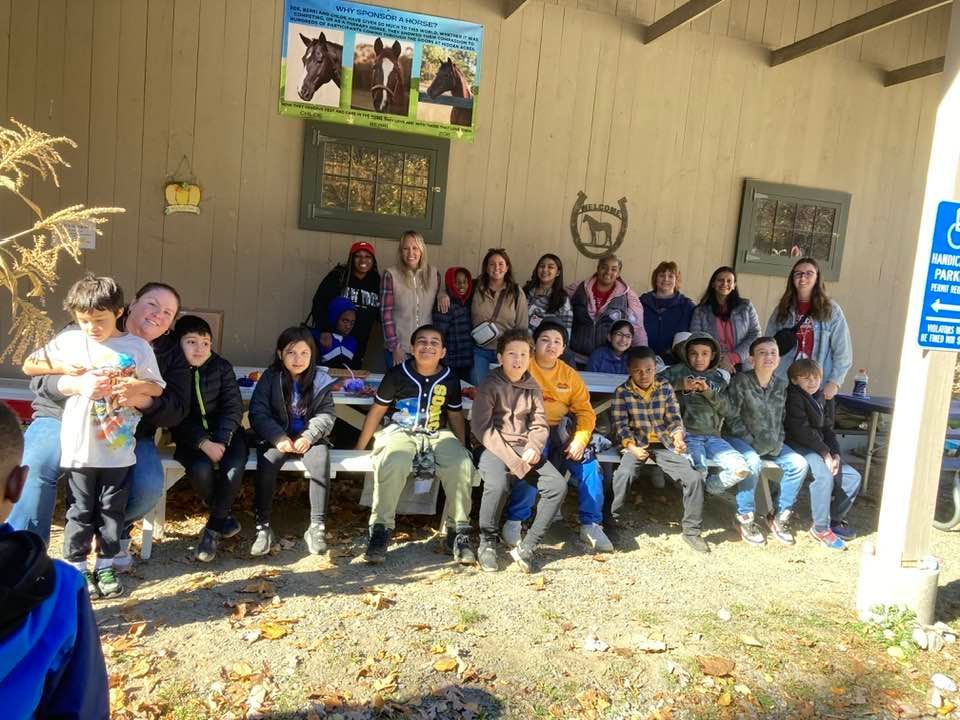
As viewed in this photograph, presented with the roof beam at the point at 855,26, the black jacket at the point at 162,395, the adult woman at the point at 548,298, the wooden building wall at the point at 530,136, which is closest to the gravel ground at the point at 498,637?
the black jacket at the point at 162,395

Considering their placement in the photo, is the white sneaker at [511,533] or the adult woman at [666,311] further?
the adult woman at [666,311]

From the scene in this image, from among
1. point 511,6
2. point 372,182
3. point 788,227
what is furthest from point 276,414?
point 788,227

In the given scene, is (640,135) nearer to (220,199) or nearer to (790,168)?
(790,168)

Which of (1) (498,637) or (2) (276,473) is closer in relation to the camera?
(1) (498,637)

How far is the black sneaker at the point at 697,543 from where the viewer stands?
4.74 m

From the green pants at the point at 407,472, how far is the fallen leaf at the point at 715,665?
4.95 ft

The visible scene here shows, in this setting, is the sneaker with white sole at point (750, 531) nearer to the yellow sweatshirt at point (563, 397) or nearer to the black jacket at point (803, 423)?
the black jacket at point (803, 423)

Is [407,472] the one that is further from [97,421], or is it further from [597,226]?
[597,226]

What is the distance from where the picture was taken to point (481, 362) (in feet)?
19.3

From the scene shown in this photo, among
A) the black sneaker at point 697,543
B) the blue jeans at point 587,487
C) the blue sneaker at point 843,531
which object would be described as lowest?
the black sneaker at point 697,543

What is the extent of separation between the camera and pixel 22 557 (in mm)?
1343

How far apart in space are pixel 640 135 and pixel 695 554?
3.97m

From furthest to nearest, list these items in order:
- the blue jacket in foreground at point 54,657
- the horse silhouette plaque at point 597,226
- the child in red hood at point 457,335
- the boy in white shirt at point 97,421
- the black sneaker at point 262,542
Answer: the horse silhouette plaque at point 597,226, the child in red hood at point 457,335, the black sneaker at point 262,542, the boy in white shirt at point 97,421, the blue jacket in foreground at point 54,657

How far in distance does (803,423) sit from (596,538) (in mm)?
1700
